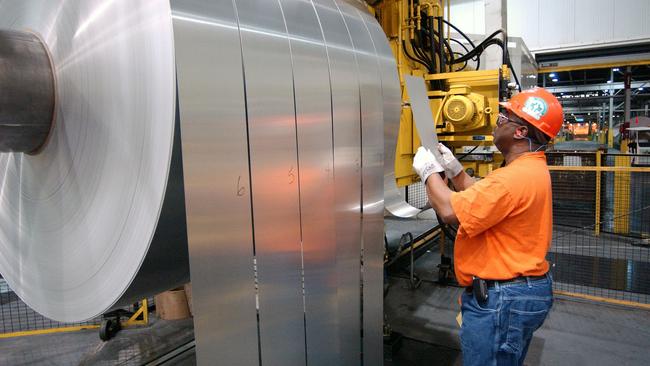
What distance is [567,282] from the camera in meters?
5.63

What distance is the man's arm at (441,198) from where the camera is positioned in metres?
2.02

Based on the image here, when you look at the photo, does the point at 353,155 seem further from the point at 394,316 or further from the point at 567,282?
the point at 567,282

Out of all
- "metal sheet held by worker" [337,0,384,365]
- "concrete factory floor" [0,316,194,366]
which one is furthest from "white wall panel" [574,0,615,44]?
"concrete factory floor" [0,316,194,366]

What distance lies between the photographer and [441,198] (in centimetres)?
204

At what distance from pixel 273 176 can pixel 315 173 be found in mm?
248

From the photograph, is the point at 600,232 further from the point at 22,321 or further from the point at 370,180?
the point at 22,321

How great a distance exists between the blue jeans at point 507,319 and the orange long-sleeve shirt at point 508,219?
7cm

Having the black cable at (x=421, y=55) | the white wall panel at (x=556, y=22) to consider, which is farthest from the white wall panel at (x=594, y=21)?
the black cable at (x=421, y=55)

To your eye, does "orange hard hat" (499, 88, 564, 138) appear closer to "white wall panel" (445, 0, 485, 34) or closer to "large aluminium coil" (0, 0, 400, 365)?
"large aluminium coil" (0, 0, 400, 365)

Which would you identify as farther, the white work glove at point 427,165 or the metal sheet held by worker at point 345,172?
the white work glove at point 427,165

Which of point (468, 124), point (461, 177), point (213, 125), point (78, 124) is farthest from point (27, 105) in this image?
point (468, 124)

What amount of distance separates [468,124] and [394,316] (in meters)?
2.13

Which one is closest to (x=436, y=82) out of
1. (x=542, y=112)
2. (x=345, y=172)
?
(x=542, y=112)

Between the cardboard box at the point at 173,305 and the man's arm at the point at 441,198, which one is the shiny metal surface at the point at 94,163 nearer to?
the man's arm at the point at 441,198
